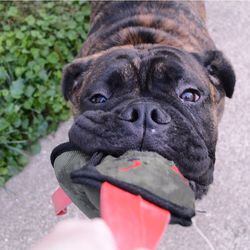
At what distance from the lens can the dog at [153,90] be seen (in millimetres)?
1920

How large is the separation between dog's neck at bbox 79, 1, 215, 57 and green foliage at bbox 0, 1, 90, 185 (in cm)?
45

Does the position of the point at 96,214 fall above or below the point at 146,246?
below

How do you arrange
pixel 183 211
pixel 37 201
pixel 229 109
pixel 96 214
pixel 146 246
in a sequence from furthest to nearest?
pixel 229 109 → pixel 37 201 → pixel 96 214 → pixel 183 211 → pixel 146 246

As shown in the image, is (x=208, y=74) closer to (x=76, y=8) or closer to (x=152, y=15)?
(x=152, y=15)

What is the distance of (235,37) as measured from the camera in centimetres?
376

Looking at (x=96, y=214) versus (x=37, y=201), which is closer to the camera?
(x=96, y=214)

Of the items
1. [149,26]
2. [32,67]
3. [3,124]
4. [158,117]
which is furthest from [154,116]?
[32,67]

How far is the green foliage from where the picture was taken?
322cm

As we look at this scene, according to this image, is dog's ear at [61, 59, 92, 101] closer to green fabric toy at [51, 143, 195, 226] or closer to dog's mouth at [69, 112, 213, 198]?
dog's mouth at [69, 112, 213, 198]

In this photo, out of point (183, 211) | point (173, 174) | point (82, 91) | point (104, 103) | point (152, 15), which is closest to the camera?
point (183, 211)

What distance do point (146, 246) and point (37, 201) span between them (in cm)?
200

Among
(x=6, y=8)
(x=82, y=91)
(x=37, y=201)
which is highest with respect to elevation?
(x=82, y=91)

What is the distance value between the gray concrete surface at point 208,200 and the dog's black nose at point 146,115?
1.17m

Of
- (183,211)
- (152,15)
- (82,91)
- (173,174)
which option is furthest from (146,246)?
(152,15)
